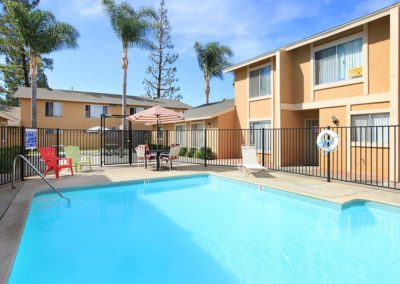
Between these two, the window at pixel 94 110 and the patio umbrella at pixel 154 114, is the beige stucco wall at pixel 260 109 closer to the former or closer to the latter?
the patio umbrella at pixel 154 114

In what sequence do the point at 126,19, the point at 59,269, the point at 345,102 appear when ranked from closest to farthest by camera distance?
the point at 59,269 < the point at 345,102 < the point at 126,19

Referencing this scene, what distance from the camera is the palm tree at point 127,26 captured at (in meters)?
21.5

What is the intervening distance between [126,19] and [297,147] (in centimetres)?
1652

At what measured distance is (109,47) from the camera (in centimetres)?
2467

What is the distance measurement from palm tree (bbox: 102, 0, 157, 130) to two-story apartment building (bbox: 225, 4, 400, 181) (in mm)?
10037

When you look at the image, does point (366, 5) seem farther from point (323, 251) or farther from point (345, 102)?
point (323, 251)

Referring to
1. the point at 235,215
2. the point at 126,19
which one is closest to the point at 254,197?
the point at 235,215

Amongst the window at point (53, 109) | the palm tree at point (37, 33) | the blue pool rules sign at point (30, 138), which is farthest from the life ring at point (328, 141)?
the window at point (53, 109)

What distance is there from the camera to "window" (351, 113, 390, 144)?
33.4 feet

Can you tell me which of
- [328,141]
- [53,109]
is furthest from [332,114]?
[53,109]

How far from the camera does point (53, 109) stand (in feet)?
89.3

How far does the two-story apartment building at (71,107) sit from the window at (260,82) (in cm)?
1757

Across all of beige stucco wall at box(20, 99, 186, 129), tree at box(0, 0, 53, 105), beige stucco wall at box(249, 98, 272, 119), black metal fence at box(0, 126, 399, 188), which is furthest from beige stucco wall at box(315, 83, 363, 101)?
tree at box(0, 0, 53, 105)

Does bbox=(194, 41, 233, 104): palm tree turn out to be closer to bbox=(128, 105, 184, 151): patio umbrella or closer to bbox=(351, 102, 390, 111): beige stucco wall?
bbox=(128, 105, 184, 151): patio umbrella
